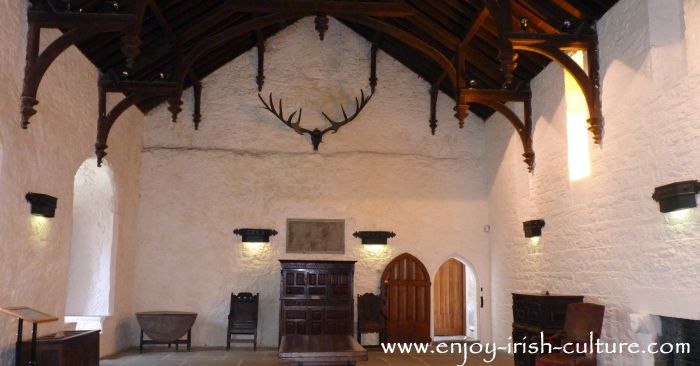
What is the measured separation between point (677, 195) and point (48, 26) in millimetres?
6621

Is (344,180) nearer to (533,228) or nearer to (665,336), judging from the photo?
(533,228)

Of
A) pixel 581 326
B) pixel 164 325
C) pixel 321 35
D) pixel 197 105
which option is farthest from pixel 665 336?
pixel 197 105

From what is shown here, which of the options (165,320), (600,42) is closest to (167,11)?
(165,320)

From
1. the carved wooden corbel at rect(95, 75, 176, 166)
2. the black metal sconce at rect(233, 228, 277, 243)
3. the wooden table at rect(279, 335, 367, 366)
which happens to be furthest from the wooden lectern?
the black metal sconce at rect(233, 228, 277, 243)

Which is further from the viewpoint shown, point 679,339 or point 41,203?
point 41,203

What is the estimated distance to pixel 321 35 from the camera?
8.16m

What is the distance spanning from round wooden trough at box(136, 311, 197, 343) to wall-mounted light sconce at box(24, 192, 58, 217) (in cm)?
322

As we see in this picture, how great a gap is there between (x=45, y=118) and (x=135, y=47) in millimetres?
1608

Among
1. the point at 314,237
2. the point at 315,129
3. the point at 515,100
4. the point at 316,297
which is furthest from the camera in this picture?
the point at 315,129

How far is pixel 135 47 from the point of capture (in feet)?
21.0

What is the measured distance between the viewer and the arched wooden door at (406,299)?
35.1 feet

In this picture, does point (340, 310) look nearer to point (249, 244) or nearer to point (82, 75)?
point (249, 244)

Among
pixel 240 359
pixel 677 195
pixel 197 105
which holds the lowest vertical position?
pixel 240 359

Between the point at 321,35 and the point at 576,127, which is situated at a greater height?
the point at 321,35
